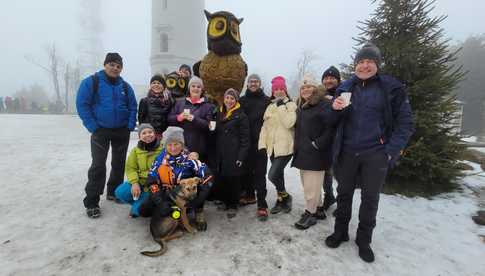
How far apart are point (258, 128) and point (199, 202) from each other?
Answer: 136 cm

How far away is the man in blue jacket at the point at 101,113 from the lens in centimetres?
364

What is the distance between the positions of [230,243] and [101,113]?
2421 mm

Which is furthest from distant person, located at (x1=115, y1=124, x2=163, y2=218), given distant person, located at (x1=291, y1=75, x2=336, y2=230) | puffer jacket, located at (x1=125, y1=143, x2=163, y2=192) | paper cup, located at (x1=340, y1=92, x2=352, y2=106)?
paper cup, located at (x1=340, y1=92, x2=352, y2=106)

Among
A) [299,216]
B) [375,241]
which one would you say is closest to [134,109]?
[299,216]

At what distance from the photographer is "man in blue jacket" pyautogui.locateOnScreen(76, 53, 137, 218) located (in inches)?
143

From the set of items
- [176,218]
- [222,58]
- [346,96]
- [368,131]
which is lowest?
[176,218]

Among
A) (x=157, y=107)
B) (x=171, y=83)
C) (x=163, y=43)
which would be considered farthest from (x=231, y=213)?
(x=163, y=43)

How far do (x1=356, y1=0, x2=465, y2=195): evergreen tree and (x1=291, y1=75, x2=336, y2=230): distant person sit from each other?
2397 mm

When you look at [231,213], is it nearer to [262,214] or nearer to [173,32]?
[262,214]

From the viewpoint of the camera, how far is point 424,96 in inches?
199

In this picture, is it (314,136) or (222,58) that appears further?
(222,58)

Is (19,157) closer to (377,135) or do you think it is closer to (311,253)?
(311,253)

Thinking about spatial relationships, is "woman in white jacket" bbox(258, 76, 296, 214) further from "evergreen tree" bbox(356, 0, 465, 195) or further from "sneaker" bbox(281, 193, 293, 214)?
"evergreen tree" bbox(356, 0, 465, 195)

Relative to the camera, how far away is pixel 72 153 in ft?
25.8
